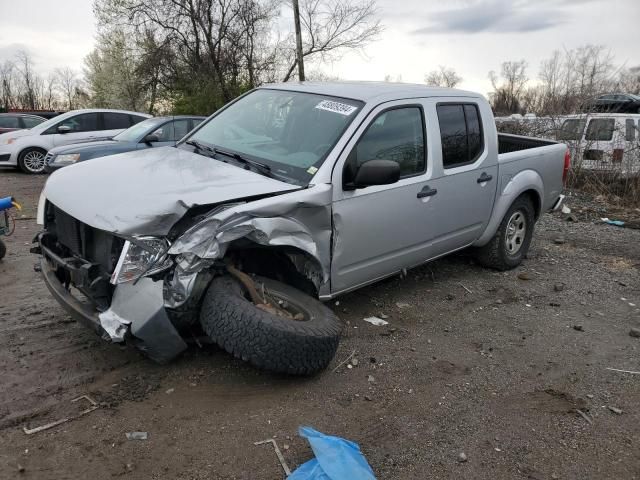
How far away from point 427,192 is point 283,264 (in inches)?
55.9

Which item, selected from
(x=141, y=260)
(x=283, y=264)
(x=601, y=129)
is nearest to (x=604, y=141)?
(x=601, y=129)

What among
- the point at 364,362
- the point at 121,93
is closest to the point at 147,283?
the point at 364,362

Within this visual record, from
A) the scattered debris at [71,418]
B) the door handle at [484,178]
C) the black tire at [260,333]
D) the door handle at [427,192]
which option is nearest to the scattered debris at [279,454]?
the black tire at [260,333]

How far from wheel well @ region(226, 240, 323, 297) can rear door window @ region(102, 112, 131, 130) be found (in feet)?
35.8

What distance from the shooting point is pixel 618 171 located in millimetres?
11000

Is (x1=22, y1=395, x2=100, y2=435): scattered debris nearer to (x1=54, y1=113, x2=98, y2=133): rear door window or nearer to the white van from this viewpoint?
the white van

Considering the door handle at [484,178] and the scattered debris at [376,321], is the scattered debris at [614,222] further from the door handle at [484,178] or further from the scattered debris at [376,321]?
the scattered debris at [376,321]

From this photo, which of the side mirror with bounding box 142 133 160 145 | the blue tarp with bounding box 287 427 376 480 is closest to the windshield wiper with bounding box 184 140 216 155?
the blue tarp with bounding box 287 427 376 480

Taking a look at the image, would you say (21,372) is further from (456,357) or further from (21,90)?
(21,90)

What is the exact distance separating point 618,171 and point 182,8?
19709mm

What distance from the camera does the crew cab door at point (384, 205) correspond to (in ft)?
12.3

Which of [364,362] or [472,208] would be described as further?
[472,208]

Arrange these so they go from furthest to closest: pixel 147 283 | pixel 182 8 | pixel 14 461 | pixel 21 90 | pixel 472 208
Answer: pixel 21 90
pixel 182 8
pixel 472 208
pixel 147 283
pixel 14 461

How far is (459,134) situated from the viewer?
4.79 meters
